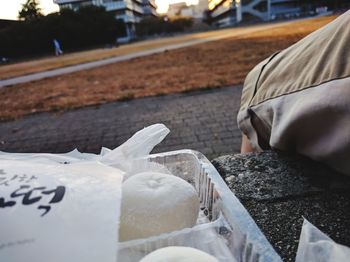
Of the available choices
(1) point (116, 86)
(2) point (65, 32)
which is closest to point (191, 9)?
(2) point (65, 32)

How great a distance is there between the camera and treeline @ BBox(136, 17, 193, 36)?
41.4 m

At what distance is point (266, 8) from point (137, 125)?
5355 centimetres

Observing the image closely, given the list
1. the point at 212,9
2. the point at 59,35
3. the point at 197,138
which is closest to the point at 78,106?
the point at 197,138

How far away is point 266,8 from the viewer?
52.1m

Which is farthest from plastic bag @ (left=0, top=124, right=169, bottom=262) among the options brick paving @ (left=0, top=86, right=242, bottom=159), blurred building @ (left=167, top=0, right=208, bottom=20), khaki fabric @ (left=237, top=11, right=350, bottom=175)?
blurred building @ (left=167, top=0, right=208, bottom=20)

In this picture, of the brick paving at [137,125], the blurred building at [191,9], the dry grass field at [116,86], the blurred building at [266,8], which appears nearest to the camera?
the brick paving at [137,125]

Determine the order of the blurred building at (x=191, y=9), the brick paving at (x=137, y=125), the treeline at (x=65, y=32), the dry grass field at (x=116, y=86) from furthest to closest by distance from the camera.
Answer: the blurred building at (x=191, y=9)
the treeline at (x=65, y=32)
the dry grass field at (x=116, y=86)
the brick paving at (x=137, y=125)

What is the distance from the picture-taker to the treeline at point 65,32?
13820 millimetres

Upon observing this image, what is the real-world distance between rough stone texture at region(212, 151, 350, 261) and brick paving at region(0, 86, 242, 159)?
1.93 meters

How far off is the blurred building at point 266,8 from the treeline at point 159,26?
887 cm

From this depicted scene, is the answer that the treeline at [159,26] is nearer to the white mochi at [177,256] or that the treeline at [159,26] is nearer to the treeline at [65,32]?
the treeline at [65,32]

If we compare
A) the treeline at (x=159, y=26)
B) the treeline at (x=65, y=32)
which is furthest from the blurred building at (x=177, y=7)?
the treeline at (x=65, y=32)

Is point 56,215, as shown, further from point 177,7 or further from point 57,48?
point 177,7

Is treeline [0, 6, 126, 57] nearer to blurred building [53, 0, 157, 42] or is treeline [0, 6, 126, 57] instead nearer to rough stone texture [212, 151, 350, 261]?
blurred building [53, 0, 157, 42]
